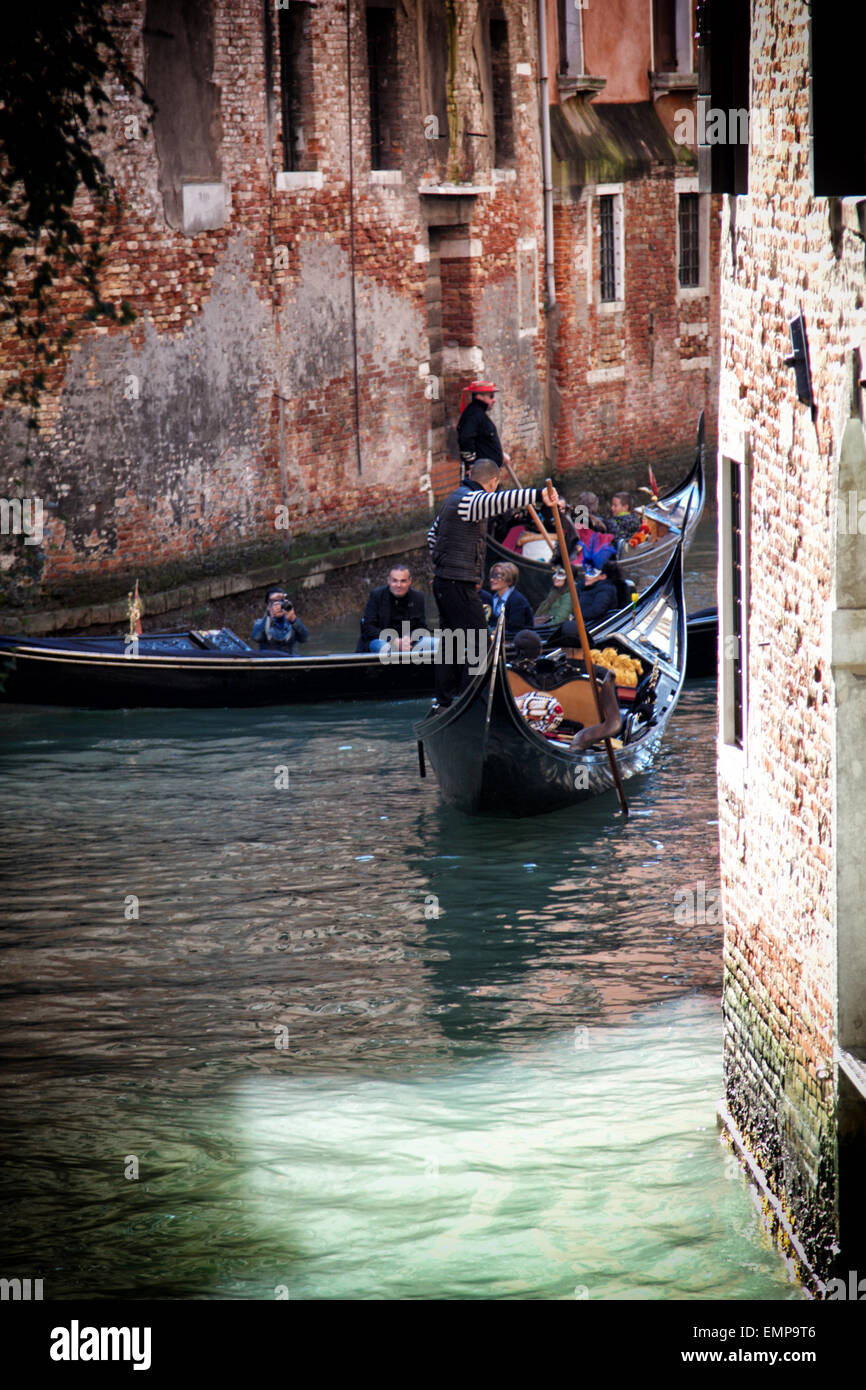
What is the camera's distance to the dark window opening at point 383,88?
1398 cm

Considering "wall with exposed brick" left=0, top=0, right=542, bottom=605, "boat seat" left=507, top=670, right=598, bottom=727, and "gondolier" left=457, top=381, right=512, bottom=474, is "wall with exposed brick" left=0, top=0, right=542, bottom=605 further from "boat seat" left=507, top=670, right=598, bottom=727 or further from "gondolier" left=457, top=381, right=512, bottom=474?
"boat seat" left=507, top=670, right=598, bottom=727

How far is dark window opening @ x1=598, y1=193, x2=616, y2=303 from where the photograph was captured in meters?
17.8

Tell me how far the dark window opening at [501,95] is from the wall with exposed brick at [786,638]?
11142mm

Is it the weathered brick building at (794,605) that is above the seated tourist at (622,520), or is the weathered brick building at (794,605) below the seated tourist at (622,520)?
above

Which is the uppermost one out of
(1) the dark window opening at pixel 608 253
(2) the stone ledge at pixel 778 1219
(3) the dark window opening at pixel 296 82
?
(3) the dark window opening at pixel 296 82

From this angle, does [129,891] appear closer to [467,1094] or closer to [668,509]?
[467,1094]

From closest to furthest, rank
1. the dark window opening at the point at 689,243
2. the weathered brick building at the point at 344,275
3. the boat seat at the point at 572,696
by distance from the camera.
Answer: the boat seat at the point at 572,696
the weathered brick building at the point at 344,275
the dark window opening at the point at 689,243

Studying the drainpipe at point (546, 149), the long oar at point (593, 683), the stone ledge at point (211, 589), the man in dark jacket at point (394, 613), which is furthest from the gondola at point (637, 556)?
the long oar at point (593, 683)

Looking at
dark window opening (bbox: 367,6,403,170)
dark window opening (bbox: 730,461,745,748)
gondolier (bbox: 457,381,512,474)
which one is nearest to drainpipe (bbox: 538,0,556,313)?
dark window opening (bbox: 367,6,403,170)

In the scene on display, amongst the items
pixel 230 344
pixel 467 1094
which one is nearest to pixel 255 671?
pixel 230 344

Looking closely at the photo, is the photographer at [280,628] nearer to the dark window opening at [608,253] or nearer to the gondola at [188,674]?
the gondola at [188,674]

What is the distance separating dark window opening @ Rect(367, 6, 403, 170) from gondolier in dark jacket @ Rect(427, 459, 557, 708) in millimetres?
5014
